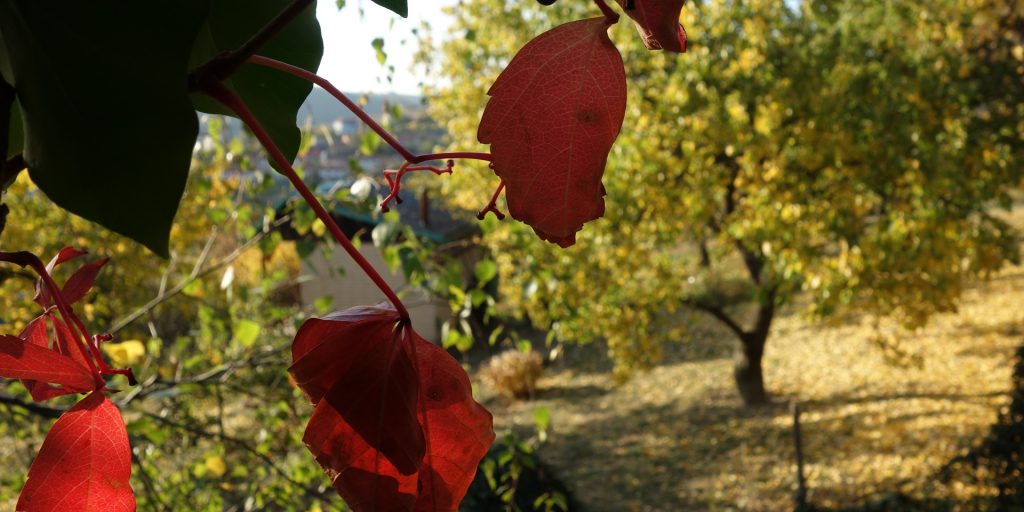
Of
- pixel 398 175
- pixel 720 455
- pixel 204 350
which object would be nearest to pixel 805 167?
pixel 720 455

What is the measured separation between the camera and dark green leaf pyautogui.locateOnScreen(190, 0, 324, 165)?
7.2 inches

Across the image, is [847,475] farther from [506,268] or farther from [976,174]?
[506,268]

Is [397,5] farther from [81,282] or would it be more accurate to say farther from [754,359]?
[754,359]

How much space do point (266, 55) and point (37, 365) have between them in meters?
0.10

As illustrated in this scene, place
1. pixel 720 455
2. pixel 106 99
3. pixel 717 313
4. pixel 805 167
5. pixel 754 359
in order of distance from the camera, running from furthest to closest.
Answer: pixel 754 359 → pixel 717 313 → pixel 720 455 → pixel 805 167 → pixel 106 99

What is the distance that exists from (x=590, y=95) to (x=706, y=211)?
4.24 m

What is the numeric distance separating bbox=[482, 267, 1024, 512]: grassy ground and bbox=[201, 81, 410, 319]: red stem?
3.98 m

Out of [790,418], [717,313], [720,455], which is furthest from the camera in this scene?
[717,313]

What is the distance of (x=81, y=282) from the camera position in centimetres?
21

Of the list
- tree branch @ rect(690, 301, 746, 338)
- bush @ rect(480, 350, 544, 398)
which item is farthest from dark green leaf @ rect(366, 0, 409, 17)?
bush @ rect(480, 350, 544, 398)

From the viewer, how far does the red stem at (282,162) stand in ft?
0.48

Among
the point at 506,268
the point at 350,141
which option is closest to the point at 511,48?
the point at 506,268

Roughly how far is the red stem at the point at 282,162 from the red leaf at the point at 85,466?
63 mm

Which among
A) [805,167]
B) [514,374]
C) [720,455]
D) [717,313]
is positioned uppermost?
[805,167]
